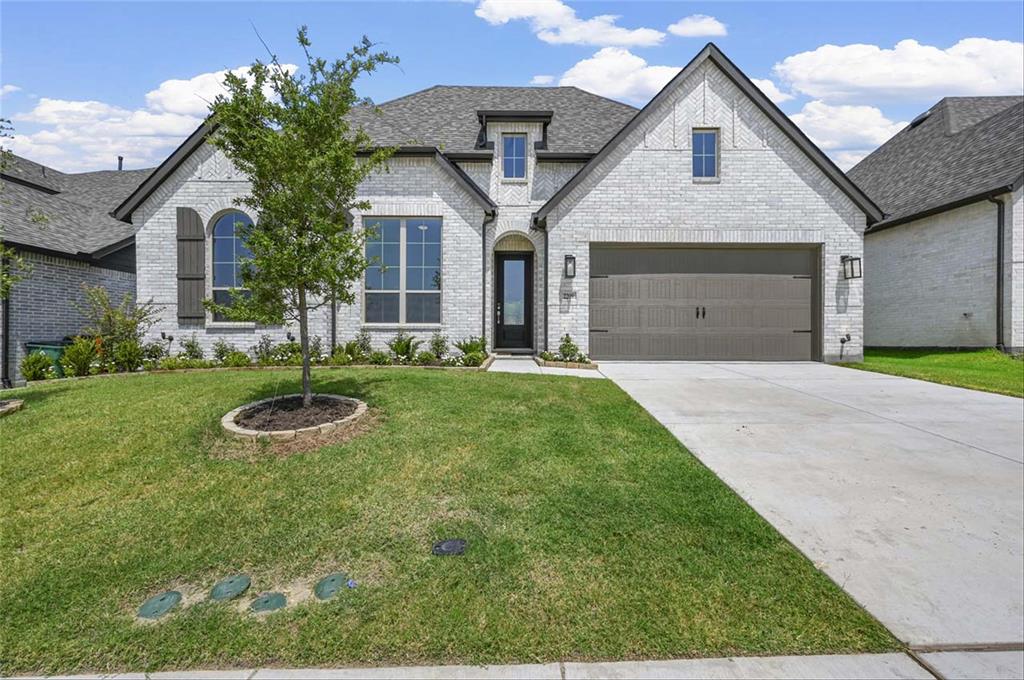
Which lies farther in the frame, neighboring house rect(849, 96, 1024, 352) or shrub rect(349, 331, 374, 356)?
neighboring house rect(849, 96, 1024, 352)

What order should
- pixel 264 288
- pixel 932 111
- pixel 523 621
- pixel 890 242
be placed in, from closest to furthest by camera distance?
1. pixel 523 621
2. pixel 264 288
3. pixel 890 242
4. pixel 932 111

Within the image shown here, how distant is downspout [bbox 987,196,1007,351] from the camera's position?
12727 mm

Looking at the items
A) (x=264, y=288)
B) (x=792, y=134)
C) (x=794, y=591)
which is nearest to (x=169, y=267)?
(x=264, y=288)

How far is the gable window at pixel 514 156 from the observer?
13117mm

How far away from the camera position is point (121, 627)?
2547 millimetres

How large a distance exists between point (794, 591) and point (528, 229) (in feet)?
36.4

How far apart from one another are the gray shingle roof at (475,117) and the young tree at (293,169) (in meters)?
7.21

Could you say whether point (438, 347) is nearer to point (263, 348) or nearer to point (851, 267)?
point (263, 348)

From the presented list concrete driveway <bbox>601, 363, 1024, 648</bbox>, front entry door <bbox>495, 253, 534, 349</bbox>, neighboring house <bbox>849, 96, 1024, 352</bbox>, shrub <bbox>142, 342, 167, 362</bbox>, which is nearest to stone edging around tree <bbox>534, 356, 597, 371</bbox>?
front entry door <bbox>495, 253, 534, 349</bbox>

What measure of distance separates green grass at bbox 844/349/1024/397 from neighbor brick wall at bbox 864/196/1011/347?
2.27 ft

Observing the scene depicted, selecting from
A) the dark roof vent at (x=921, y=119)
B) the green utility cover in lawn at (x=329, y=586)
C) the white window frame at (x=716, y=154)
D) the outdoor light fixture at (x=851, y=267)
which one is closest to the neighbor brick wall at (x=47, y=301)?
the green utility cover in lawn at (x=329, y=586)

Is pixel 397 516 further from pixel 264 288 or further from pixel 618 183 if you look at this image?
pixel 618 183

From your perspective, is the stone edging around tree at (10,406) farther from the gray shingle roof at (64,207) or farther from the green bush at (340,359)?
the gray shingle roof at (64,207)

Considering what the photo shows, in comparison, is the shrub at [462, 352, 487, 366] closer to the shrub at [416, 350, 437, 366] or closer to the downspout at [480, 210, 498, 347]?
the shrub at [416, 350, 437, 366]
